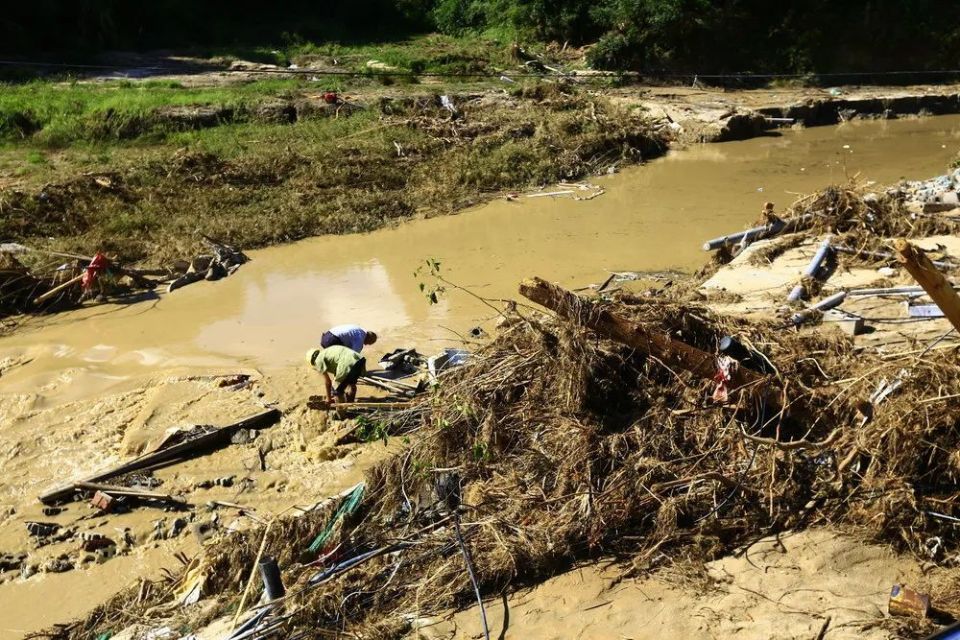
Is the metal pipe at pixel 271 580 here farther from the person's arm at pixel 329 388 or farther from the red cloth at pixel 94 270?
the red cloth at pixel 94 270

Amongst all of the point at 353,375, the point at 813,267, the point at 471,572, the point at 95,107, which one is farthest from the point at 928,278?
the point at 95,107

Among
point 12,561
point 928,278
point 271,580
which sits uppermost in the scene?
point 928,278

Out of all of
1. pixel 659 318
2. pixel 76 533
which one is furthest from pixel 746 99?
pixel 76 533

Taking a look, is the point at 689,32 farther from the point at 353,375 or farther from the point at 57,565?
the point at 57,565

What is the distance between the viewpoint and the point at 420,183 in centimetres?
1479

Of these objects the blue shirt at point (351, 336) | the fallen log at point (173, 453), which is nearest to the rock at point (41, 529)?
the fallen log at point (173, 453)

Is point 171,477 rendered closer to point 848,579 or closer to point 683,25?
point 848,579

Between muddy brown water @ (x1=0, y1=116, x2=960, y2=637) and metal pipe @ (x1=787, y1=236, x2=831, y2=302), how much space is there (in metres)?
2.31

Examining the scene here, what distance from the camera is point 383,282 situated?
11094 millimetres

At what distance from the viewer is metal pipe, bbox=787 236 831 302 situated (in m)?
7.80

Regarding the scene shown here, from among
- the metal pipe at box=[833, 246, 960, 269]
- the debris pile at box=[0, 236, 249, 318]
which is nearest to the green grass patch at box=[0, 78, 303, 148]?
the debris pile at box=[0, 236, 249, 318]

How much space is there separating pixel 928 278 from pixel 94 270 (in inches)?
375

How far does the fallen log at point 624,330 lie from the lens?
525 centimetres

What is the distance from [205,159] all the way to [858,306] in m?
11.0
